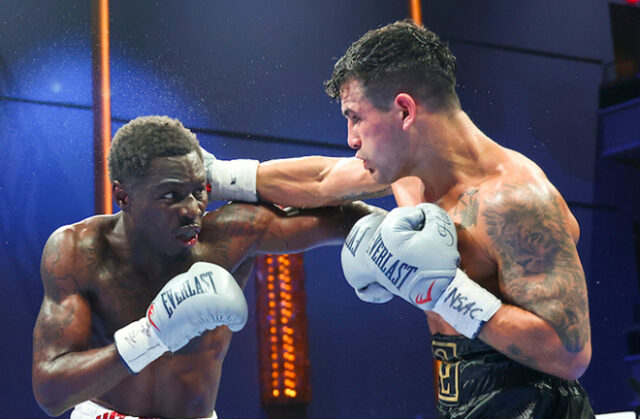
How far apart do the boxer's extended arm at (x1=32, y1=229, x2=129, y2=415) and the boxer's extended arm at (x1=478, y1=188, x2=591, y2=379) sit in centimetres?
102

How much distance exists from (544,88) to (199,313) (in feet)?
12.2

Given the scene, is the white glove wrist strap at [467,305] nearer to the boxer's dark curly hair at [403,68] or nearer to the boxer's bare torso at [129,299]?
the boxer's dark curly hair at [403,68]

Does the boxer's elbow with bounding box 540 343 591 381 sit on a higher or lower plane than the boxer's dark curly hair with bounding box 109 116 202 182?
lower

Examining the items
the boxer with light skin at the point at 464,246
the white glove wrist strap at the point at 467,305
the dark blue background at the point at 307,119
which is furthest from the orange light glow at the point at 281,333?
the white glove wrist strap at the point at 467,305

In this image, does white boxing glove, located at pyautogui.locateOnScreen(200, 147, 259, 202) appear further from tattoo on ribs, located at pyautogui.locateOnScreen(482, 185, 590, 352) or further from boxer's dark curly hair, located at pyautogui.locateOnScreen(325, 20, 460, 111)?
tattoo on ribs, located at pyautogui.locateOnScreen(482, 185, 590, 352)

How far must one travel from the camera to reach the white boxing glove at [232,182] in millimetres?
2354

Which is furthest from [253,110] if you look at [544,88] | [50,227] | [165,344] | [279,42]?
[165,344]

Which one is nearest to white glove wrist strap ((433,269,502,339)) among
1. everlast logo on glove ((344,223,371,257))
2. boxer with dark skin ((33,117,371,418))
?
everlast logo on glove ((344,223,371,257))

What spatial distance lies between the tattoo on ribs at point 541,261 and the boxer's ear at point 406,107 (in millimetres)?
316

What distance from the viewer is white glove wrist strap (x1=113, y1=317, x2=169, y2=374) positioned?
77.1 inches

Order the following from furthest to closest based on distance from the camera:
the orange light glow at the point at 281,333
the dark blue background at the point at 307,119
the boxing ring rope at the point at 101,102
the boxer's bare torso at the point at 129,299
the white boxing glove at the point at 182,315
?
the orange light glow at the point at 281,333
the boxing ring rope at the point at 101,102
the dark blue background at the point at 307,119
the boxer's bare torso at the point at 129,299
the white boxing glove at the point at 182,315

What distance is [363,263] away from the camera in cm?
172

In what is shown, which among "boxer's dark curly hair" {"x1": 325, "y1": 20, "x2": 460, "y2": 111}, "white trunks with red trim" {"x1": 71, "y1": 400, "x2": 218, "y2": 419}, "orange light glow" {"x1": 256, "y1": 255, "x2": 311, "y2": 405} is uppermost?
"boxer's dark curly hair" {"x1": 325, "y1": 20, "x2": 460, "y2": 111}

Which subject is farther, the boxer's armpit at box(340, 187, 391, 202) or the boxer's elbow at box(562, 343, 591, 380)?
the boxer's armpit at box(340, 187, 391, 202)
